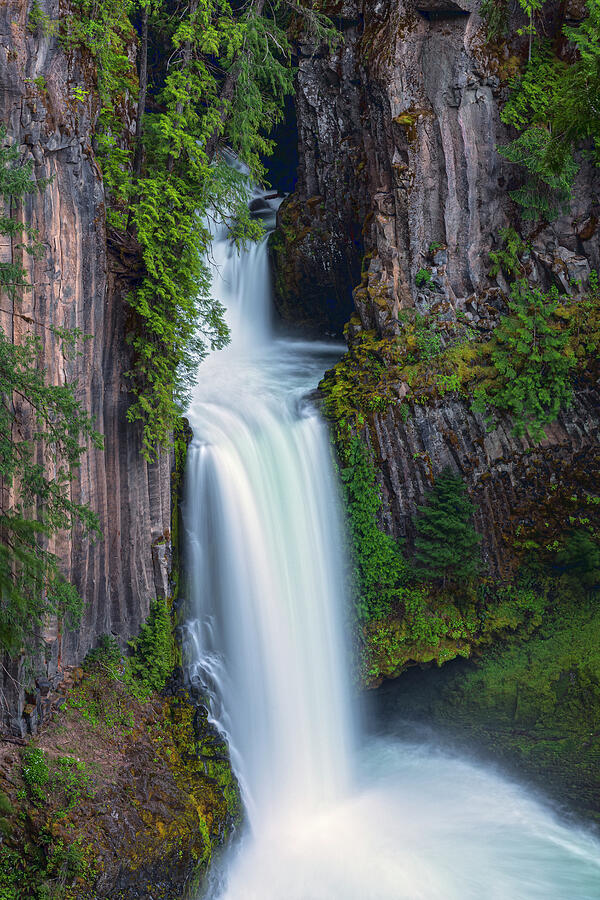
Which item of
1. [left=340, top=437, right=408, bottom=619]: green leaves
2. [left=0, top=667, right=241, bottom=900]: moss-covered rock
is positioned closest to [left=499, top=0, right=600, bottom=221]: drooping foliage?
[left=340, top=437, right=408, bottom=619]: green leaves

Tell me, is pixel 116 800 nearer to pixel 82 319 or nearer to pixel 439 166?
pixel 82 319

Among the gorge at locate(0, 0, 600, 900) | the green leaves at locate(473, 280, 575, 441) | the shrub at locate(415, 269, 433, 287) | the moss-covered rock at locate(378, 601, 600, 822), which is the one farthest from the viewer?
the shrub at locate(415, 269, 433, 287)

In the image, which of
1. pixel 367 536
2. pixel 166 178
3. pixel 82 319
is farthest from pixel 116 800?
pixel 166 178

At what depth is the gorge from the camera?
7633mm

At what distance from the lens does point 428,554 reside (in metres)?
11.9

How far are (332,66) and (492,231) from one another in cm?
539

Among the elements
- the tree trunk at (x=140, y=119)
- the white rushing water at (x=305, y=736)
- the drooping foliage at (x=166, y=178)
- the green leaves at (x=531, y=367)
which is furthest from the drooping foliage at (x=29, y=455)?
the green leaves at (x=531, y=367)

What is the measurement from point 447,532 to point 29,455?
24.8 ft

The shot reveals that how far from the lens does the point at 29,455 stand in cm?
713

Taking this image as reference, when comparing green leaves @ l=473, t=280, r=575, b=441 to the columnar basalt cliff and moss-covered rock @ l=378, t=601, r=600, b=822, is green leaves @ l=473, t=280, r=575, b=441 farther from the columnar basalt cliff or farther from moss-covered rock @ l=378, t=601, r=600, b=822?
moss-covered rock @ l=378, t=601, r=600, b=822

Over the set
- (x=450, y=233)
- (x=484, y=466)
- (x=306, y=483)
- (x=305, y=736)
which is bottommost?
(x=305, y=736)

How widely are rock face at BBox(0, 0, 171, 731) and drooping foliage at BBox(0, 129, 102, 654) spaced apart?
1.05 feet

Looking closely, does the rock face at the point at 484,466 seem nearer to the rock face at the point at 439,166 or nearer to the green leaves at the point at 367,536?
the green leaves at the point at 367,536

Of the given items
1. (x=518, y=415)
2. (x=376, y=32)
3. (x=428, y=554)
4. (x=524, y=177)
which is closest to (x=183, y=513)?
(x=428, y=554)
